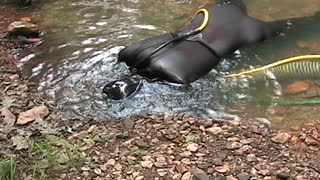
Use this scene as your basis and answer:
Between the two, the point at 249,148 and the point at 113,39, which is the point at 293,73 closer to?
the point at 249,148

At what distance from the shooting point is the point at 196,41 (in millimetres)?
4184

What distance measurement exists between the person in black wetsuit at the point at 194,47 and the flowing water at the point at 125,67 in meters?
0.08

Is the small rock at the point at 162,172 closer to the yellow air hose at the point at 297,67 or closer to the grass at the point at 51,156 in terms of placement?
the grass at the point at 51,156

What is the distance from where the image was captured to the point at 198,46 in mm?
4148

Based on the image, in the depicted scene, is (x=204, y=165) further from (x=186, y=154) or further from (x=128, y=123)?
(x=128, y=123)

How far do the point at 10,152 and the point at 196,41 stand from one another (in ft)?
5.71

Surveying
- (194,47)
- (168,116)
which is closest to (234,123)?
(168,116)

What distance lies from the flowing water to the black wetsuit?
0.08 metres

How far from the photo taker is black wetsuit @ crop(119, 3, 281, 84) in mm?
3945

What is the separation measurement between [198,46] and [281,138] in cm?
115

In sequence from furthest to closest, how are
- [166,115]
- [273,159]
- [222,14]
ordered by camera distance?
[222,14], [166,115], [273,159]

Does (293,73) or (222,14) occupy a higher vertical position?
(222,14)

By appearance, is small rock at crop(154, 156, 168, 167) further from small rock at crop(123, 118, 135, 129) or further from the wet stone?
small rock at crop(123, 118, 135, 129)

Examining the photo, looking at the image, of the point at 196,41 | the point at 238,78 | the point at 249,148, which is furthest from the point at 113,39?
the point at 249,148
